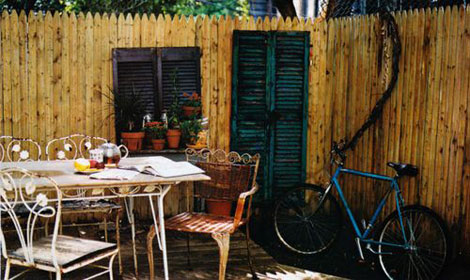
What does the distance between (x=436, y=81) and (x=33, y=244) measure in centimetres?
377

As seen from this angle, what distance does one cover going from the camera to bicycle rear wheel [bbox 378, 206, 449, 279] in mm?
4520

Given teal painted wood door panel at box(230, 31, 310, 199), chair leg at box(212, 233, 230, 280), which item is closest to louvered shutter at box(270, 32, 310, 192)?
teal painted wood door panel at box(230, 31, 310, 199)

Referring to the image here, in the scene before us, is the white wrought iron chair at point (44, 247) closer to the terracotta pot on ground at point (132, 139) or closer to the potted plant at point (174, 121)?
the terracotta pot on ground at point (132, 139)

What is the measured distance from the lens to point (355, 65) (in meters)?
5.91

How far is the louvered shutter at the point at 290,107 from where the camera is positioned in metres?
5.98

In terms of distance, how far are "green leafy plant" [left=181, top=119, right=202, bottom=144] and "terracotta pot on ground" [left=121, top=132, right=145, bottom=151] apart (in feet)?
1.46

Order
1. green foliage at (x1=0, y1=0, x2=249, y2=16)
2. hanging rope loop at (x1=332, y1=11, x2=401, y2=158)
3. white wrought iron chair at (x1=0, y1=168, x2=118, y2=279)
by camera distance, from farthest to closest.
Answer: green foliage at (x1=0, y1=0, x2=249, y2=16)
hanging rope loop at (x1=332, y1=11, x2=401, y2=158)
white wrought iron chair at (x1=0, y1=168, x2=118, y2=279)

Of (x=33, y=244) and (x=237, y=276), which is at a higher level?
(x=33, y=244)

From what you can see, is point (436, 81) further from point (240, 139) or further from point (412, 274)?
point (240, 139)

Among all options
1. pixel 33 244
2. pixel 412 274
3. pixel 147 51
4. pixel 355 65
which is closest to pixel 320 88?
pixel 355 65

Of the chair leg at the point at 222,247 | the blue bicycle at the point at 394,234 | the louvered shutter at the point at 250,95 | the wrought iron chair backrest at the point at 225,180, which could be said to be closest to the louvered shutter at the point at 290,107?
the louvered shutter at the point at 250,95

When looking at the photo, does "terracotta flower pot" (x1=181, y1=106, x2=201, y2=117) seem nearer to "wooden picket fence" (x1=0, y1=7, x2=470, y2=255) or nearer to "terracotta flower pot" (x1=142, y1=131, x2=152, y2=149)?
"wooden picket fence" (x1=0, y1=7, x2=470, y2=255)

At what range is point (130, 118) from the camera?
5566 millimetres

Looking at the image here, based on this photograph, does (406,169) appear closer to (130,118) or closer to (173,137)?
(173,137)
